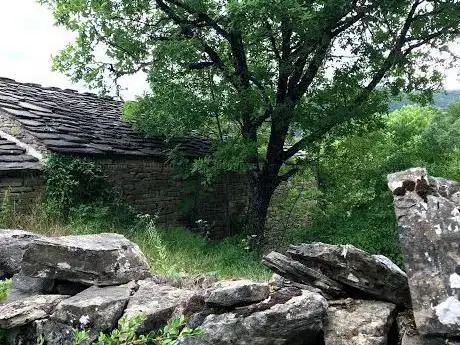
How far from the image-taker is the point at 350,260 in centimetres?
384

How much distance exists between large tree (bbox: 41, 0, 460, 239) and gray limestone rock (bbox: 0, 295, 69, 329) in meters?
6.95

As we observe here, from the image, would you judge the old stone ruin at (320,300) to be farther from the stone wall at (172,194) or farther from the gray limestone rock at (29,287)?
the stone wall at (172,194)

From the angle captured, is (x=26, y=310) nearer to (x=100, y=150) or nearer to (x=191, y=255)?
(x=191, y=255)

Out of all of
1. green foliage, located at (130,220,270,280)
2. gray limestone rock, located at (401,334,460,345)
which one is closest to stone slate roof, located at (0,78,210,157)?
green foliage, located at (130,220,270,280)

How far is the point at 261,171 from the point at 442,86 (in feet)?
17.0

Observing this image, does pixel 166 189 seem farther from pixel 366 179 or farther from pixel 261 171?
pixel 366 179

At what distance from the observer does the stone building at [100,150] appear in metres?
10.0

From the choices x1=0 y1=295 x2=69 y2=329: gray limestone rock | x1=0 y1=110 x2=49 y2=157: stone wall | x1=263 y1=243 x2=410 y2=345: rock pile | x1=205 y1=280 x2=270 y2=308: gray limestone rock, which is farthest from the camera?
x1=0 y1=110 x2=49 y2=157: stone wall

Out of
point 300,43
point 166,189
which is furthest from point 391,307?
point 166,189

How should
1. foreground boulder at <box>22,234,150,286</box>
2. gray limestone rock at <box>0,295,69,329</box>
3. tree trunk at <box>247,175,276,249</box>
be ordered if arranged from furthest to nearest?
tree trunk at <box>247,175,276,249</box> < foreground boulder at <box>22,234,150,286</box> < gray limestone rock at <box>0,295,69,329</box>

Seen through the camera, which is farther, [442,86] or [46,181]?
[442,86]

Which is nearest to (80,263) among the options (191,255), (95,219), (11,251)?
(11,251)

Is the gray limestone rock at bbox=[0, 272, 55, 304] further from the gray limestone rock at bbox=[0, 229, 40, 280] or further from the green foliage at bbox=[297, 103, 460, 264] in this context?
the green foliage at bbox=[297, 103, 460, 264]

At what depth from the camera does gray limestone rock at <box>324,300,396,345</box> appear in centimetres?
346
